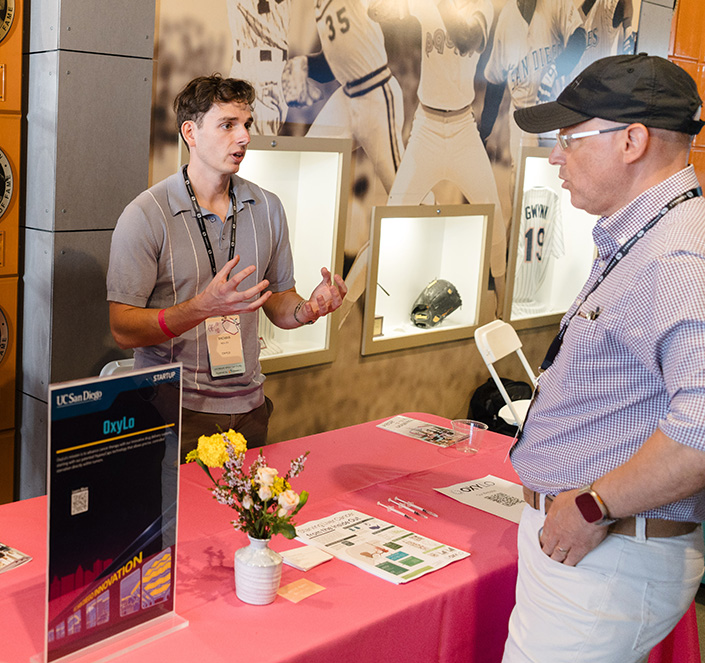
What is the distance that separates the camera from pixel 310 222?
4250 mm

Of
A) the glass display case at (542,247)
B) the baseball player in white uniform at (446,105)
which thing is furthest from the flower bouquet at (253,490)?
the glass display case at (542,247)

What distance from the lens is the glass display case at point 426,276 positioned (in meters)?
4.58

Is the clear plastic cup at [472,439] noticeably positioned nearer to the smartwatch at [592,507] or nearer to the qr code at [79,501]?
the smartwatch at [592,507]

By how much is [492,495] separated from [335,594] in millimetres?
803

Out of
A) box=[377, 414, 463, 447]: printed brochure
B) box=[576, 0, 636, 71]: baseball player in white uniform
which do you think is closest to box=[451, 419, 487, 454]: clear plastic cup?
box=[377, 414, 463, 447]: printed brochure

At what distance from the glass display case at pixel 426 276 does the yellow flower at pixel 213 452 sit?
2921 mm

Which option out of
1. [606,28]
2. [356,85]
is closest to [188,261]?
[356,85]

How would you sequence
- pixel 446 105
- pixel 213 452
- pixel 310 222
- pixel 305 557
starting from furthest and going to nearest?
pixel 446 105, pixel 310 222, pixel 305 557, pixel 213 452

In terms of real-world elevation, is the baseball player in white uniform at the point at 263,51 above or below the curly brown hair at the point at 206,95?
above

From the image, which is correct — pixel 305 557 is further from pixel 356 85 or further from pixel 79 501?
pixel 356 85

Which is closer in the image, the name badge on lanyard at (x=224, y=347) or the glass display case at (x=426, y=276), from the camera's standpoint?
the name badge on lanyard at (x=224, y=347)

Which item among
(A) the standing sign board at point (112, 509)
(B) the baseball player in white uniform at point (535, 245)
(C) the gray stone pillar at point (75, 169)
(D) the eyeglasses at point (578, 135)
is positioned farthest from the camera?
(B) the baseball player in white uniform at point (535, 245)

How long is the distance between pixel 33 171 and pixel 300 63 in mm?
1338

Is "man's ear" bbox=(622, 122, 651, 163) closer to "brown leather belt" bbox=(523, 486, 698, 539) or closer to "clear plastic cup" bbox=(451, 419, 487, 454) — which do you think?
"brown leather belt" bbox=(523, 486, 698, 539)
